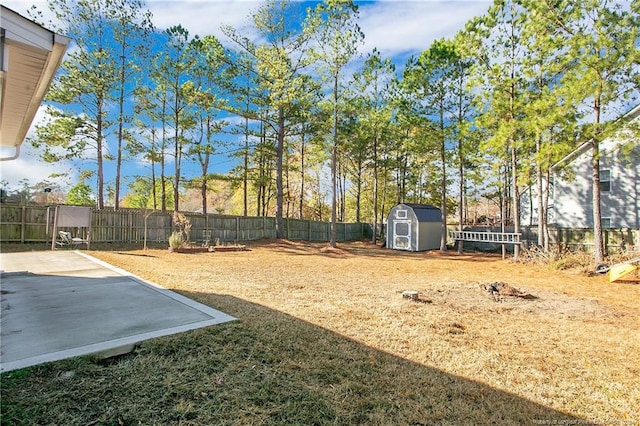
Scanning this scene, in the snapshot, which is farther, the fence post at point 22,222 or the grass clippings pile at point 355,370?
the fence post at point 22,222

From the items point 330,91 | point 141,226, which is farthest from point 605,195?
point 141,226

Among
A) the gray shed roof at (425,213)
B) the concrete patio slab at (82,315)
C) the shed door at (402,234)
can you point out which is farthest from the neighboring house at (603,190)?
the concrete patio slab at (82,315)

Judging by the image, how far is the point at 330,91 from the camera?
1527 centimetres

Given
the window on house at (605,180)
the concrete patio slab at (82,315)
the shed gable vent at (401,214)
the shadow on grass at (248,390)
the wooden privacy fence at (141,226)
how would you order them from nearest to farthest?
1. the shadow on grass at (248,390)
2. the concrete patio slab at (82,315)
3. the wooden privacy fence at (141,226)
4. the window on house at (605,180)
5. the shed gable vent at (401,214)

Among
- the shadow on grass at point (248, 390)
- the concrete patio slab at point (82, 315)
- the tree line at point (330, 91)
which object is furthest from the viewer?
the tree line at point (330, 91)

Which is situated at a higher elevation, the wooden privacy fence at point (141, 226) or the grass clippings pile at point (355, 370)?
the wooden privacy fence at point (141, 226)

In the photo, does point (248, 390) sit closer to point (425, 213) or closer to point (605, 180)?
point (425, 213)

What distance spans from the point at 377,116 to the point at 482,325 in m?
14.6

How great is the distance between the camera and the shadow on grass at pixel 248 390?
1.95 metres

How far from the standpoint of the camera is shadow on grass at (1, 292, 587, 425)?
1.95 m

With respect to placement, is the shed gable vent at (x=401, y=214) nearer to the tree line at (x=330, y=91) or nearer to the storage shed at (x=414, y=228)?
the storage shed at (x=414, y=228)

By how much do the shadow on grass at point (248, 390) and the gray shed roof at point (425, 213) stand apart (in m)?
14.5

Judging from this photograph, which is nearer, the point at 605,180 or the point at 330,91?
the point at 605,180

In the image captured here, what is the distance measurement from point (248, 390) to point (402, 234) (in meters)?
15.8
